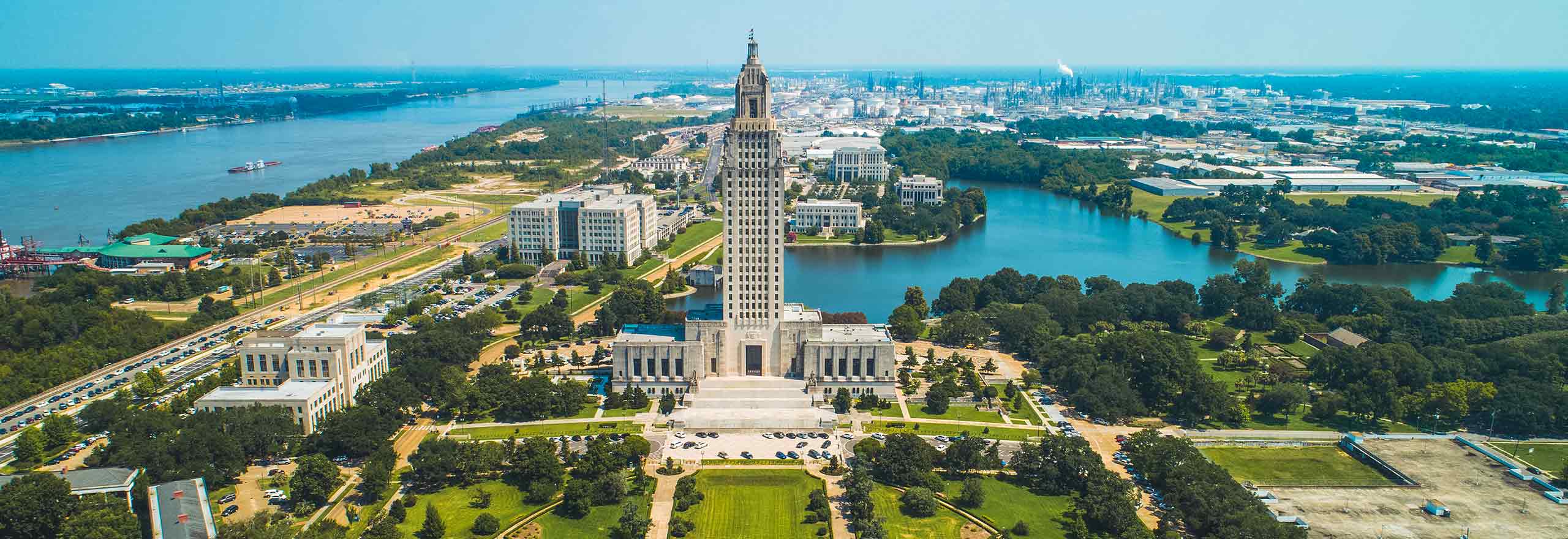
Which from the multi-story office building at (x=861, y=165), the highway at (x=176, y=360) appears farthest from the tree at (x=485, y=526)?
the multi-story office building at (x=861, y=165)

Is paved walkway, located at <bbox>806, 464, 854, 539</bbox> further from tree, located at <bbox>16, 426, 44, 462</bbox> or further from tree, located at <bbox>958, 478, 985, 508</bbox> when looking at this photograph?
tree, located at <bbox>16, 426, 44, 462</bbox>

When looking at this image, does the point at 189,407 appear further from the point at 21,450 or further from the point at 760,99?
the point at 760,99

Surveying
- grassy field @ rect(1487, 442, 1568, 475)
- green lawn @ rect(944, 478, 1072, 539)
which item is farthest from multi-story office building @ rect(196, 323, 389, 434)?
grassy field @ rect(1487, 442, 1568, 475)

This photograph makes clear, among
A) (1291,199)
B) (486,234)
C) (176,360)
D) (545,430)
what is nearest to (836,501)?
(545,430)

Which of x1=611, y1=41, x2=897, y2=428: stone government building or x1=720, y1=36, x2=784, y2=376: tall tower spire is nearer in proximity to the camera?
x1=611, y1=41, x2=897, y2=428: stone government building

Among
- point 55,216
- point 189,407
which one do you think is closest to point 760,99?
point 189,407

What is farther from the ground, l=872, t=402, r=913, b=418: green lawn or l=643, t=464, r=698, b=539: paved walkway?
l=872, t=402, r=913, b=418: green lawn

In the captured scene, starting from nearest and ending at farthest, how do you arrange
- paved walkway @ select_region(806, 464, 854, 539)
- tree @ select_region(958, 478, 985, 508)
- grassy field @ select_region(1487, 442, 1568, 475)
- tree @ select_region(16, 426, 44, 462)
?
paved walkway @ select_region(806, 464, 854, 539)
tree @ select_region(958, 478, 985, 508)
tree @ select_region(16, 426, 44, 462)
grassy field @ select_region(1487, 442, 1568, 475)
